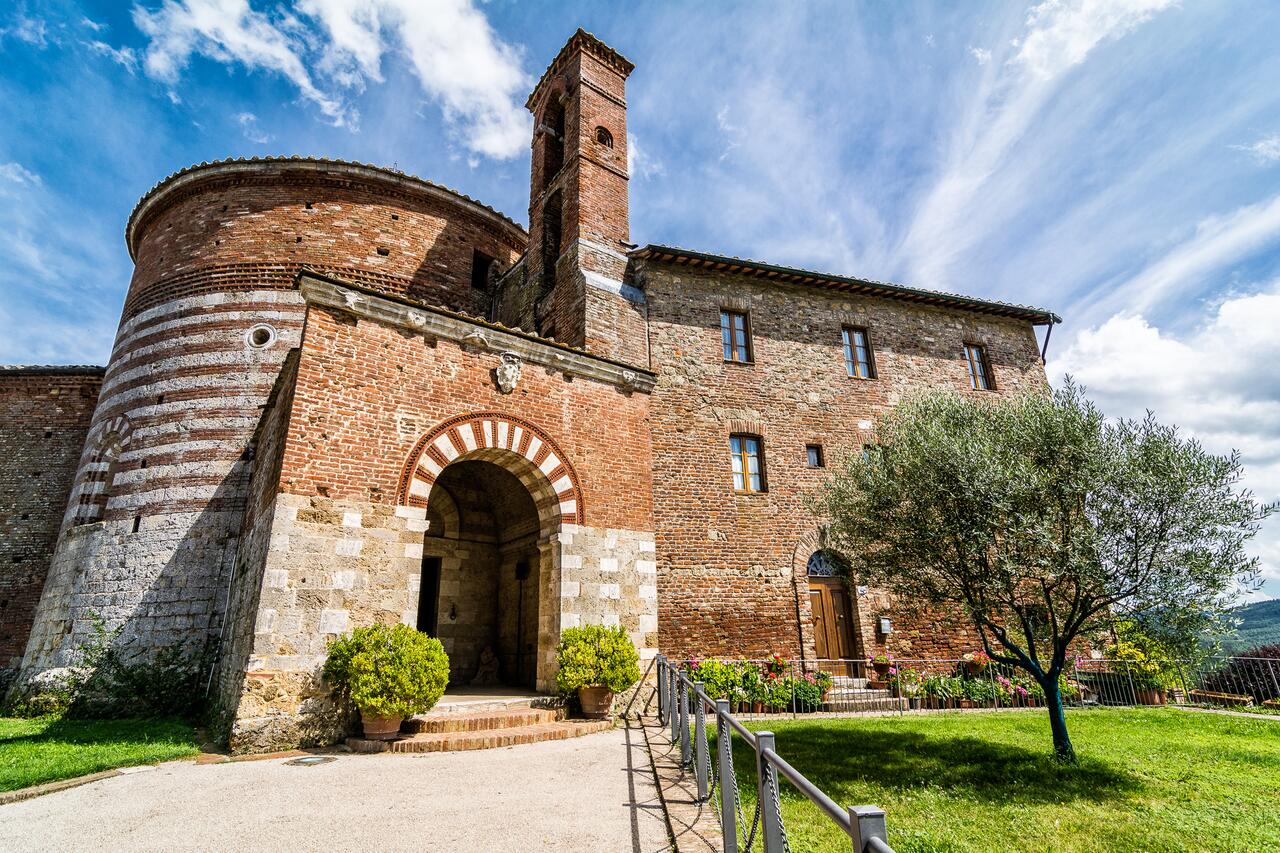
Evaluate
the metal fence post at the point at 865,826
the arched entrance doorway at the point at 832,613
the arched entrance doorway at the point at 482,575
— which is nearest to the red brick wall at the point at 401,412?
the arched entrance doorway at the point at 482,575

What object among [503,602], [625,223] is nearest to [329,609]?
[503,602]

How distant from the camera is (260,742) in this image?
7.02 m

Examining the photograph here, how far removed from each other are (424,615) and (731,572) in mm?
6189

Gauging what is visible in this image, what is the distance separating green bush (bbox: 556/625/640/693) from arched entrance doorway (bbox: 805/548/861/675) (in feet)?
17.9

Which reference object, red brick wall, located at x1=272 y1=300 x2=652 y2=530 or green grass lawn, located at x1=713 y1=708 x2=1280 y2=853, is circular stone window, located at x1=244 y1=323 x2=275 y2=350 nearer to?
red brick wall, located at x1=272 y1=300 x2=652 y2=530

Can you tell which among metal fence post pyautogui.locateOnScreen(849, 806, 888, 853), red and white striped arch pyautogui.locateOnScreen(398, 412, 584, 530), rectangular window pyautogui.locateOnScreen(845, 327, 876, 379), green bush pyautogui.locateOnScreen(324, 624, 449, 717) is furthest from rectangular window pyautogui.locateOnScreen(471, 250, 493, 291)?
metal fence post pyautogui.locateOnScreen(849, 806, 888, 853)

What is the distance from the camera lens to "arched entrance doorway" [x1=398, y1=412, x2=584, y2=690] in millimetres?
9914

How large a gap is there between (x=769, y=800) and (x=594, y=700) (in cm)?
633

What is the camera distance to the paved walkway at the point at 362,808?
14.4 feet

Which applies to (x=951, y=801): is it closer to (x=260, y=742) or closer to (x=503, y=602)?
(x=260, y=742)

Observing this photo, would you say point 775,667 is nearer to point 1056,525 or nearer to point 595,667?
point 595,667

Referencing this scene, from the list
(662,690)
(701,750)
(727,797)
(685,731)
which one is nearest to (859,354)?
(662,690)

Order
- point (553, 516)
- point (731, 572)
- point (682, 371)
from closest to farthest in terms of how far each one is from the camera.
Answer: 1. point (553, 516)
2. point (731, 572)
3. point (682, 371)

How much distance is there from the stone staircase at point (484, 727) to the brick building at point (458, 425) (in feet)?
2.48
